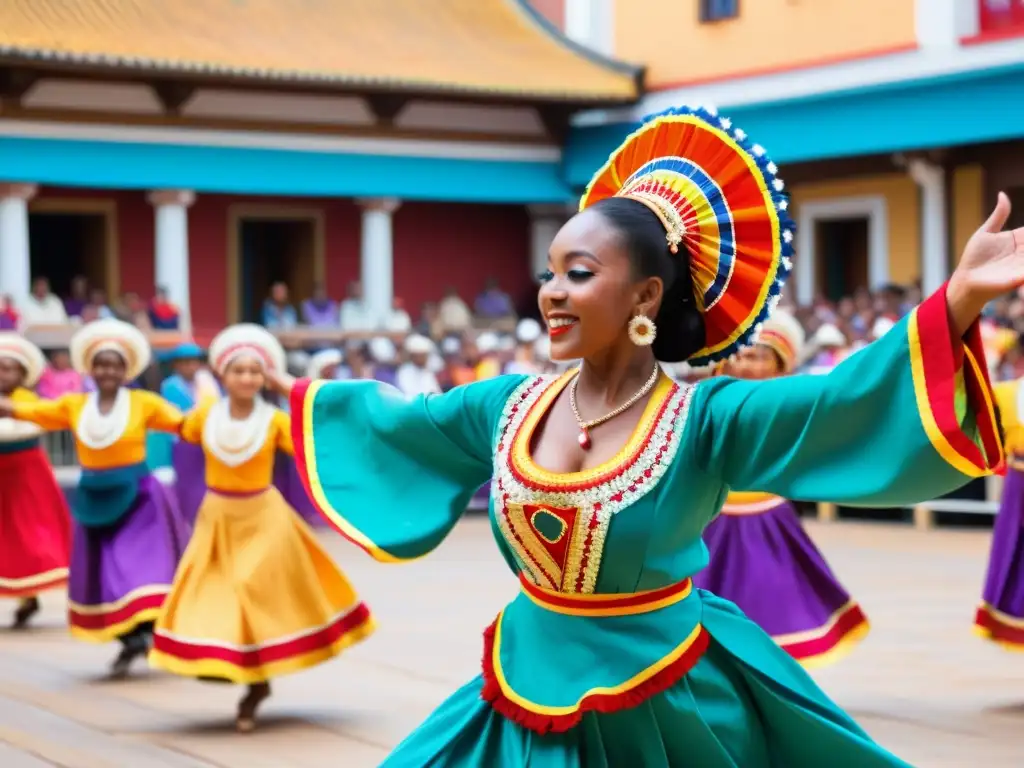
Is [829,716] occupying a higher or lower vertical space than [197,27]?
lower

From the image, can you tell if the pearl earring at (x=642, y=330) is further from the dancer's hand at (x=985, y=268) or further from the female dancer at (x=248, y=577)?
the female dancer at (x=248, y=577)

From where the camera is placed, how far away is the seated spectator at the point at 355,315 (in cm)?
2091

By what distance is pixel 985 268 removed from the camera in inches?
121

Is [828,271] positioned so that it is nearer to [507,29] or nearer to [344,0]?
[507,29]

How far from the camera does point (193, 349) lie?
12055 millimetres

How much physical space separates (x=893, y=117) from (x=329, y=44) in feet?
20.3

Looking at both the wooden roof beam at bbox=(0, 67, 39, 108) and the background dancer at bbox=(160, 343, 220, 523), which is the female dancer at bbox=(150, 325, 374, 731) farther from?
the wooden roof beam at bbox=(0, 67, 39, 108)

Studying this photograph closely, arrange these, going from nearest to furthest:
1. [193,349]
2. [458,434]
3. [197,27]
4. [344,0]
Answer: [458,434]
[193,349]
[197,27]
[344,0]

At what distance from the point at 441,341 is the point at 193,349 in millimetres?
8269

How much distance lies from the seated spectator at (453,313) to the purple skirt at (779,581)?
14.5 meters

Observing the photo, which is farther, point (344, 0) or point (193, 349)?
point (344, 0)

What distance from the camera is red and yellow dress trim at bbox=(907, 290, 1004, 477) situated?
3145 millimetres

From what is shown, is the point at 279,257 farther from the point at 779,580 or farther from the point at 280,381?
the point at 280,381

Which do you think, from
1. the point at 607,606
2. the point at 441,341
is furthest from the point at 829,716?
the point at 441,341
